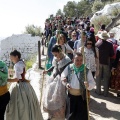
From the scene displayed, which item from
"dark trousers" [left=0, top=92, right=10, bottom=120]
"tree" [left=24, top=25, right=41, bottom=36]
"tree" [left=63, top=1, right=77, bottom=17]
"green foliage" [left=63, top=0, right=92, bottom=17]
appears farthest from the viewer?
"tree" [left=63, top=1, right=77, bottom=17]

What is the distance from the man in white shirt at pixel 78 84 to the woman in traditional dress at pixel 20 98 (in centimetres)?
71

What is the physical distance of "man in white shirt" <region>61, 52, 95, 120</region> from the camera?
203 inches

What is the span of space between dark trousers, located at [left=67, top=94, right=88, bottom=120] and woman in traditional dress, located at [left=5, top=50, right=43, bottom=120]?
0.73 metres

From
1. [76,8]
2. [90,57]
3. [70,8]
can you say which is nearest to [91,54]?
[90,57]

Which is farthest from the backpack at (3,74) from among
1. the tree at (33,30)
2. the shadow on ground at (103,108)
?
the tree at (33,30)

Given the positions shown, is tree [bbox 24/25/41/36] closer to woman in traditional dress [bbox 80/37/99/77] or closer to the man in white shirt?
woman in traditional dress [bbox 80/37/99/77]

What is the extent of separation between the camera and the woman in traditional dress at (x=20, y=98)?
16.7 ft

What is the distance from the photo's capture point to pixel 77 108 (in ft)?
17.7

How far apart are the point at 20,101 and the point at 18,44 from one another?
35.4m

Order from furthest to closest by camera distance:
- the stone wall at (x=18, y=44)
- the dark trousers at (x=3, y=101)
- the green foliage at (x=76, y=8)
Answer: the green foliage at (x=76, y=8)
the stone wall at (x=18, y=44)
the dark trousers at (x=3, y=101)

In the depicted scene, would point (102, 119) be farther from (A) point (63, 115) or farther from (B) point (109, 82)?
(B) point (109, 82)

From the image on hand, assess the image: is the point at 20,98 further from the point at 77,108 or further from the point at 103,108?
the point at 103,108

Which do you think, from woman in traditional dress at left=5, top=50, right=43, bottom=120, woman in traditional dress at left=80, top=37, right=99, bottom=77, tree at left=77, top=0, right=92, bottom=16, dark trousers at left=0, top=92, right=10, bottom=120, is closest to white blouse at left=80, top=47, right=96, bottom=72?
woman in traditional dress at left=80, top=37, right=99, bottom=77

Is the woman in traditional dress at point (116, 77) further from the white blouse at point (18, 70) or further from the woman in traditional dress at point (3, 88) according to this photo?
the woman in traditional dress at point (3, 88)
